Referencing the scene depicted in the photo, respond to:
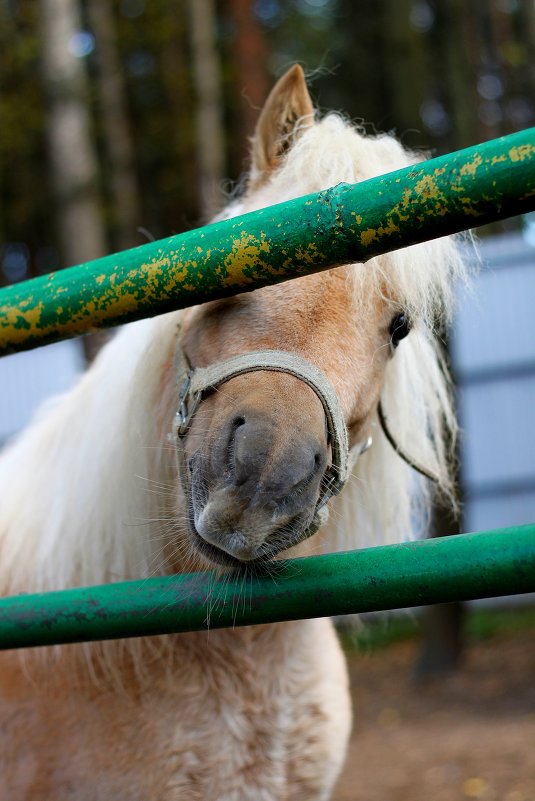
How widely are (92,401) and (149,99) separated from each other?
574 inches

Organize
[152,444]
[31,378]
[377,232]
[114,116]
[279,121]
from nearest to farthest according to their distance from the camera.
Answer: [377,232]
[152,444]
[279,121]
[31,378]
[114,116]

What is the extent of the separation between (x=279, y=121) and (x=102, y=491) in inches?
42.5

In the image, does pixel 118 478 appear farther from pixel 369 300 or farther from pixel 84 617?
pixel 369 300

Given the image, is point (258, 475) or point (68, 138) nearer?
point (258, 475)

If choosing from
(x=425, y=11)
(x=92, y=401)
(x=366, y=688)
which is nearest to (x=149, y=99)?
(x=425, y=11)

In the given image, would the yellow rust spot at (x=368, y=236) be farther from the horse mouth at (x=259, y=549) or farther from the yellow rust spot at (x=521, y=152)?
the horse mouth at (x=259, y=549)

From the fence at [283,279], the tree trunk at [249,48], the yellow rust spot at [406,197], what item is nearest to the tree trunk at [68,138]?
the tree trunk at [249,48]

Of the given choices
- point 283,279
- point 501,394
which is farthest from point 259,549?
point 501,394

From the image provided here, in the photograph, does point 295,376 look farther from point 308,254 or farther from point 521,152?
point 521,152

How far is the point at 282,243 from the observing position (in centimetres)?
126

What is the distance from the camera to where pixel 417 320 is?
6.21 ft

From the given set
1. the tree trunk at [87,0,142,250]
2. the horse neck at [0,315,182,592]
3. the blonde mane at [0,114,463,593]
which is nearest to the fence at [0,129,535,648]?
the blonde mane at [0,114,463,593]

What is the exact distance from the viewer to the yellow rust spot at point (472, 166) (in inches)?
43.5

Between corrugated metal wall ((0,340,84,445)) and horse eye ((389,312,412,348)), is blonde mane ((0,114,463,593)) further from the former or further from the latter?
corrugated metal wall ((0,340,84,445))
